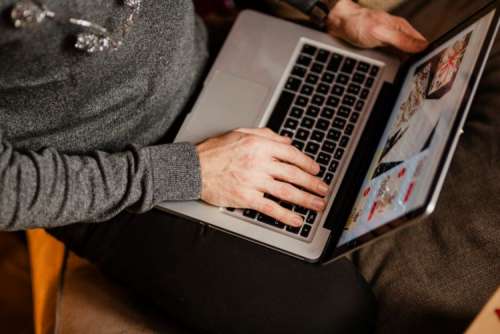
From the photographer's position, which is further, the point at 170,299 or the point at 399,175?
the point at 170,299

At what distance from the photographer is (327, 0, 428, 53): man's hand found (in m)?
0.97

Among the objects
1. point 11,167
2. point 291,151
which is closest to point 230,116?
point 291,151

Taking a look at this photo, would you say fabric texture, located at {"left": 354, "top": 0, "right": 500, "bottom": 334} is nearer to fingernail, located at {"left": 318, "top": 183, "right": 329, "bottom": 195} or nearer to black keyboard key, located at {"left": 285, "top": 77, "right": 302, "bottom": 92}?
fingernail, located at {"left": 318, "top": 183, "right": 329, "bottom": 195}

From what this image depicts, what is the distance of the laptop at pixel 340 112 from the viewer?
75cm

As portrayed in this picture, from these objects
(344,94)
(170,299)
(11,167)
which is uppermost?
(344,94)

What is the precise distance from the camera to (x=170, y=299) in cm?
88

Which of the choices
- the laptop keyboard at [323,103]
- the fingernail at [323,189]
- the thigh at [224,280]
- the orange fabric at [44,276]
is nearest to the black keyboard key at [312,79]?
the laptop keyboard at [323,103]

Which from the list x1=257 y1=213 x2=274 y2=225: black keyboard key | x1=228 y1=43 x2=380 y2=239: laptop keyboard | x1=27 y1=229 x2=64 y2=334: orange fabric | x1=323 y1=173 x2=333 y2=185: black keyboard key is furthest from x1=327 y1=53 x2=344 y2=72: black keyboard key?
x1=27 y1=229 x2=64 y2=334: orange fabric

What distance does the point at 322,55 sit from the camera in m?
1.00

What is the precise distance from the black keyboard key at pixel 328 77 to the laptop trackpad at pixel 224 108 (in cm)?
11

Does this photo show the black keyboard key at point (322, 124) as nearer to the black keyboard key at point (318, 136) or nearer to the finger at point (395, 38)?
the black keyboard key at point (318, 136)

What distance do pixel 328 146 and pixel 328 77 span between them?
137mm

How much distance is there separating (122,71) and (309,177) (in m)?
0.34

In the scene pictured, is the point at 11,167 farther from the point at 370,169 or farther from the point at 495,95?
the point at 495,95
